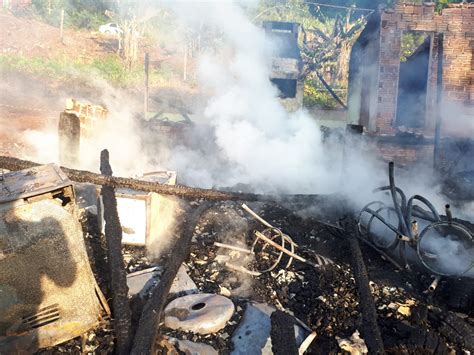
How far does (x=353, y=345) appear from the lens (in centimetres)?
428

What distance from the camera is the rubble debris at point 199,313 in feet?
14.4

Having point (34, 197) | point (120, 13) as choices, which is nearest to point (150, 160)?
point (34, 197)

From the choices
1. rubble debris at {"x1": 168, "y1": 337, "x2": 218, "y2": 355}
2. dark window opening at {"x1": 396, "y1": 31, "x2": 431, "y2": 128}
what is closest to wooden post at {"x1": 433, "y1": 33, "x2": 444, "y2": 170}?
dark window opening at {"x1": 396, "y1": 31, "x2": 431, "y2": 128}

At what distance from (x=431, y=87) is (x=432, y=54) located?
860 mm

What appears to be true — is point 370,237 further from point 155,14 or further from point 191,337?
point 155,14

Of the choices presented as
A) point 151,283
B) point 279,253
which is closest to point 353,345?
point 279,253

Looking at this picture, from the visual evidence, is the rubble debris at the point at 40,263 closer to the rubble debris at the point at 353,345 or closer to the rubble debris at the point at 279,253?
the rubble debris at the point at 279,253

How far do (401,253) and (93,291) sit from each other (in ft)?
13.8

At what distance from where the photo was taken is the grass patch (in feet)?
55.6

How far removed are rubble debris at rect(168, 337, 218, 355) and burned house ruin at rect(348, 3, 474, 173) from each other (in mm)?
8154

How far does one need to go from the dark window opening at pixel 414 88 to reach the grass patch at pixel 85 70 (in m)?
10.6

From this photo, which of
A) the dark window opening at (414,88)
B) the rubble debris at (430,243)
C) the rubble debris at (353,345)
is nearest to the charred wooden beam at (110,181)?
the rubble debris at (430,243)

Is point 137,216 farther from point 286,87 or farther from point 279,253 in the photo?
point 286,87

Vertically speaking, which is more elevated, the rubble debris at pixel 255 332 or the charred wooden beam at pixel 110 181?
the charred wooden beam at pixel 110 181
